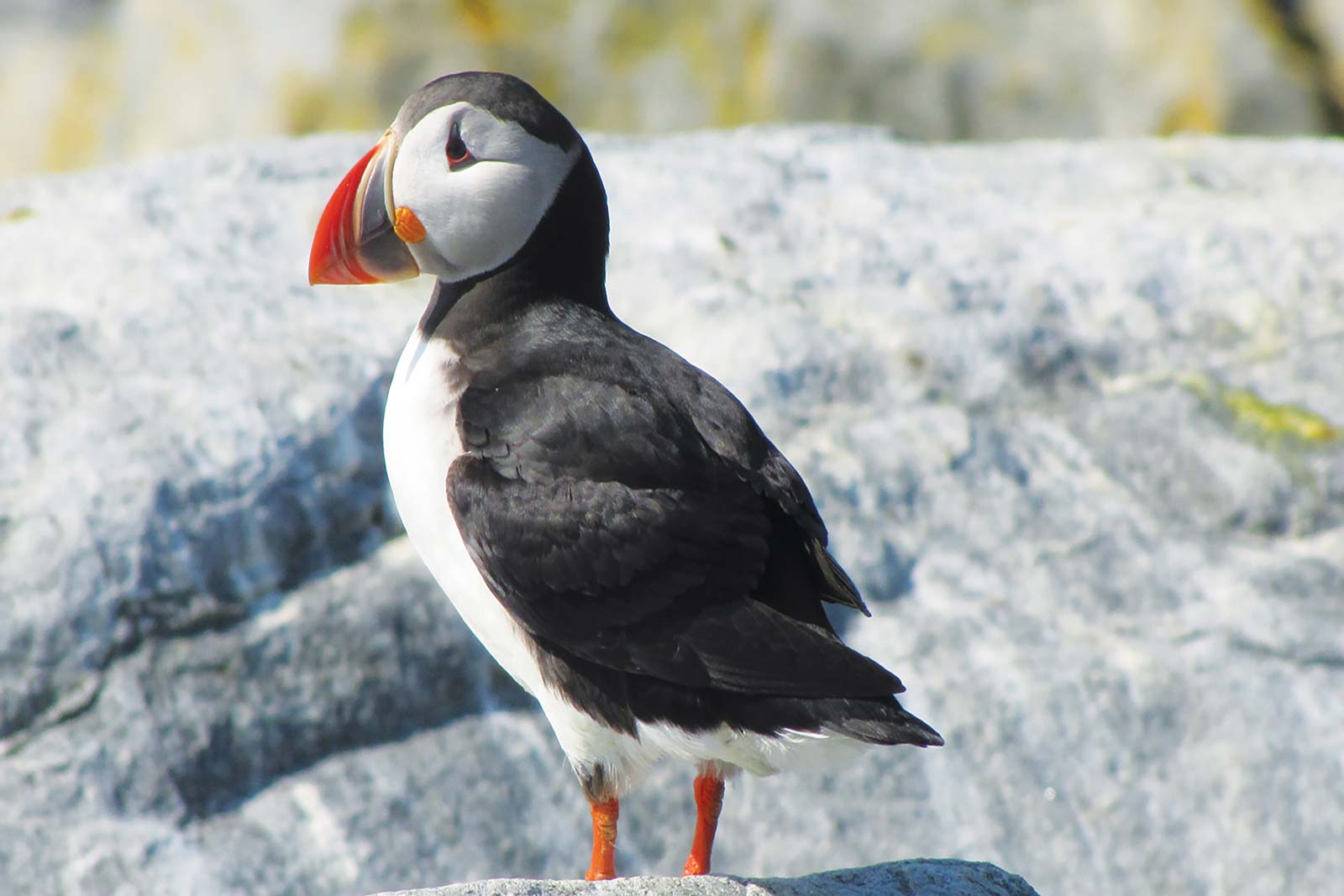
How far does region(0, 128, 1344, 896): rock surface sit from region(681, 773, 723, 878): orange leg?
122 cm

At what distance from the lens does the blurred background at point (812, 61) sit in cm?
1054

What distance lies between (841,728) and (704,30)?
814 centimetres

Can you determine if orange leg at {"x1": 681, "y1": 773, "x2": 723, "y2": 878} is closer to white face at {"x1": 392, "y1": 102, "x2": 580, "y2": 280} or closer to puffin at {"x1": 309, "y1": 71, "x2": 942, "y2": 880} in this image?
puffin at {"x1": 309, "y1": 71, "x2": 942, "y2": 880}

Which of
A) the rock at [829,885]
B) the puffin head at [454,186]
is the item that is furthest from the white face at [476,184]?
the rock at [829,885]

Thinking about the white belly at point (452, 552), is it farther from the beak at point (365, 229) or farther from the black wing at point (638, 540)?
the beak at point (365, 229)

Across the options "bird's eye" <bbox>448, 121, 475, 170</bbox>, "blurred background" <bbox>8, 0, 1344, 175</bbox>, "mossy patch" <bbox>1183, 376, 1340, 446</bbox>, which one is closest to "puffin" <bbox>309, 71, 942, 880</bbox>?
"bird's eye" <bbox>448, 121, 475, 170</bbox>

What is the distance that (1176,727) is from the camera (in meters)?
5.30

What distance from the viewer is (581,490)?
365 centimetres

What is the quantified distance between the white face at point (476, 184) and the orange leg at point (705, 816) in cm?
142

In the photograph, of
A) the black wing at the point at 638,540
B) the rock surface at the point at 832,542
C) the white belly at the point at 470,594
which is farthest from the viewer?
the rock surface at the point at 832,542

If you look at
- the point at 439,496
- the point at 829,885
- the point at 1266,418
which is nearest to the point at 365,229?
the point at 439,496

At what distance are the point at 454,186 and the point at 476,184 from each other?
0.06m

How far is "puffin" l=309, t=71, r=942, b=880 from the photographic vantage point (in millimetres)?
3555

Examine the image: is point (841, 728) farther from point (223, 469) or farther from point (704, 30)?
point (704, 30)
